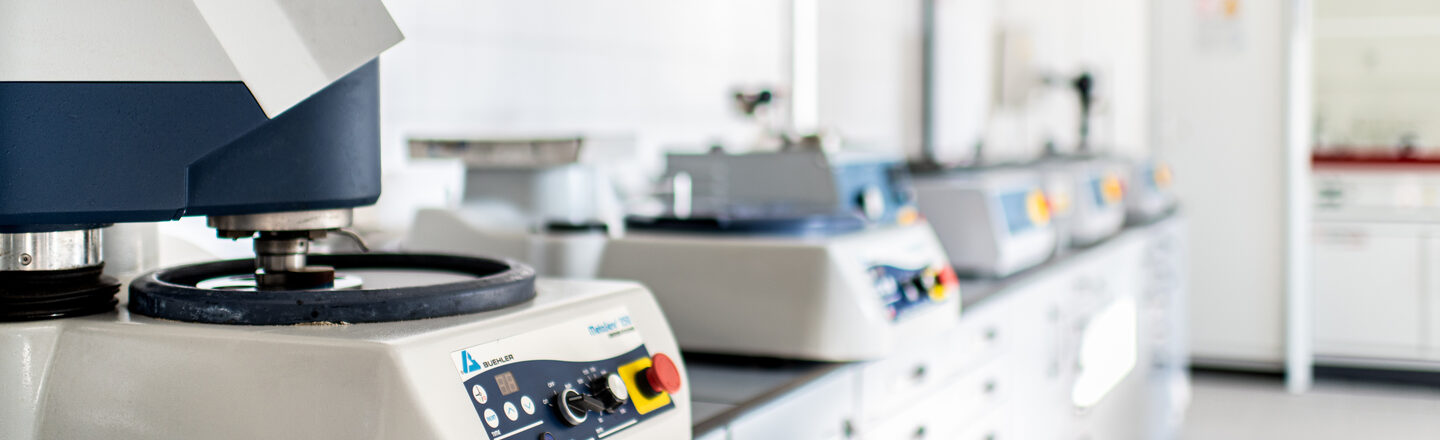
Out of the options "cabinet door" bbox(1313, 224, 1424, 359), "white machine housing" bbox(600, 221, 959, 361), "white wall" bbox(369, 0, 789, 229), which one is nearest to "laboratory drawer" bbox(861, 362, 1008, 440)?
"white machine housing" bbox(600, 221, 959, 361)

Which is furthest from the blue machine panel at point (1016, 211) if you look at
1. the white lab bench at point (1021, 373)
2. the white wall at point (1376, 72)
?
the white wall at point (1376, 72)

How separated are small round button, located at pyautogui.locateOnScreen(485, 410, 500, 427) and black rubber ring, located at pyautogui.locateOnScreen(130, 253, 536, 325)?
0.40 feet

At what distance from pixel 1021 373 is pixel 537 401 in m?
1.93

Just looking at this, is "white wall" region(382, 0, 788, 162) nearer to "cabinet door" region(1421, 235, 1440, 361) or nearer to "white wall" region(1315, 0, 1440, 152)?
"cabinet door" region(1421, 235, 1440, 361)

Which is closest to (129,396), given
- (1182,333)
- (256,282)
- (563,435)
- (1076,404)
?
(256,282)

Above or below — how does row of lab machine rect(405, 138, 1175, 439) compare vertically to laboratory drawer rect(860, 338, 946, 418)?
above

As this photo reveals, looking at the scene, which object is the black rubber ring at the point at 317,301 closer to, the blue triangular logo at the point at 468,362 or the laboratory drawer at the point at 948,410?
the blue triangular logo at the point at 468,362

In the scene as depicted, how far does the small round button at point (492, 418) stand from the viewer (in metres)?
0.99

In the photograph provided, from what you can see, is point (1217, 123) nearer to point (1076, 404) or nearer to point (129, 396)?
point (1076, 404)

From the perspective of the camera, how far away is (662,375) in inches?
47.2

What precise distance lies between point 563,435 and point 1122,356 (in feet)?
10.1

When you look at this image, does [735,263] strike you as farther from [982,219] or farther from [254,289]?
[982,219]

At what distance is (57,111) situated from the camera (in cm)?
92

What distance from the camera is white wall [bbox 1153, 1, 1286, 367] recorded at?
215 inches
